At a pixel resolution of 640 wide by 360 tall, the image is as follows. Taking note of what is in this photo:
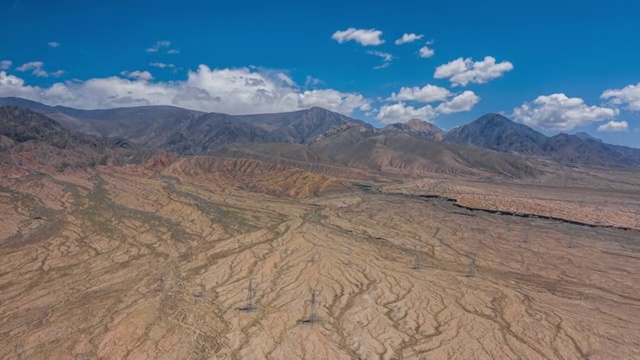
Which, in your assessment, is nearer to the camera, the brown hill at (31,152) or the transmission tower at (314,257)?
the transmission tower at (314,257)

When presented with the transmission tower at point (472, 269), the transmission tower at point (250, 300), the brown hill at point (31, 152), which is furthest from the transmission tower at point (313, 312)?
the brown hill at point (31, 152)

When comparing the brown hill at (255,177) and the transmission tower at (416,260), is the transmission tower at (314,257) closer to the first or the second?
the transmission tower at (416,260)

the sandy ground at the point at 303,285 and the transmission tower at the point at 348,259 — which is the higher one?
the transmission tower at the point at 348,259

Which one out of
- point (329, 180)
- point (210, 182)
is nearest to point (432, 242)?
point (329, 180)

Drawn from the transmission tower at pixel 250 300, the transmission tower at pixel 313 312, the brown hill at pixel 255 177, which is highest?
the brown hill at pixel 255 177

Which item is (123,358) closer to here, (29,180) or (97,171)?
(29,180)

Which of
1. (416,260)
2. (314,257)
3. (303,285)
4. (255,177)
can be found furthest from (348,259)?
(255,177)

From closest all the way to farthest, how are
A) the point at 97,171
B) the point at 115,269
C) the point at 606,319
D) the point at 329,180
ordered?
1. the point at 606,319
2. the point at 115,269
3. the point at 329,180
4. the point at 97,171

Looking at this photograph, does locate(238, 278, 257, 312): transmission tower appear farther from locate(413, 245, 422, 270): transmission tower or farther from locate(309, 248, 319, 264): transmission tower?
locate(413, 245, 422, 270): transmission tower

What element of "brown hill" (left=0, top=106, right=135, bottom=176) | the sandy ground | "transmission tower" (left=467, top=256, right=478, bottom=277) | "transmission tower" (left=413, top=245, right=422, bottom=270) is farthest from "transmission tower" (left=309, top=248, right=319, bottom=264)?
"brown hill" (left=0, top=106, right=135, bottom=176)
